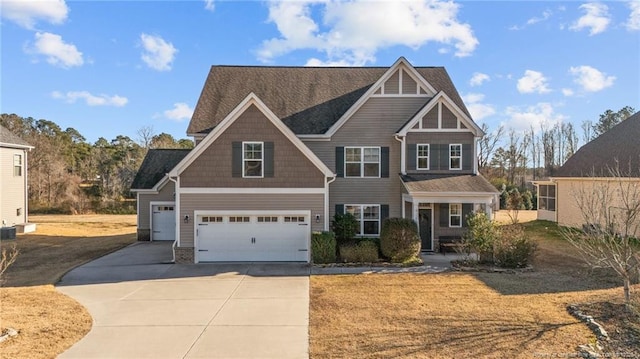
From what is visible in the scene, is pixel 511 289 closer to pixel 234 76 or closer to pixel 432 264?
pixel 432 264

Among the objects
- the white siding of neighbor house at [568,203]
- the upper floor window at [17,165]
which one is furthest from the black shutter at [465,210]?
the upper floor window at [17,165]

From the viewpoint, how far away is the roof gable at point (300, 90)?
64.6 feet

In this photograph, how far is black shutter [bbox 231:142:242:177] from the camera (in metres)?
15.9

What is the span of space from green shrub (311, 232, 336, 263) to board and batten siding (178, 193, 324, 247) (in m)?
1.20

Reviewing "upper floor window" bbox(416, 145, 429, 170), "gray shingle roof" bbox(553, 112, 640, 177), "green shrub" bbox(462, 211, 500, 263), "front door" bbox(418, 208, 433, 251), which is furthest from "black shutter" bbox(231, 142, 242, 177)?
"gray shingle roof" bbox(553, 112, 640, 177)

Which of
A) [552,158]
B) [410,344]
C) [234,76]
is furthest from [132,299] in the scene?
[552,158]

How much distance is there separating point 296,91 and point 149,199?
32.9 feet

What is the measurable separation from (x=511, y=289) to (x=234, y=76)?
17.4 meters

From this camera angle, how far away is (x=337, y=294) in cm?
1128

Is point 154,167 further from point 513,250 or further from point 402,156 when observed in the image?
point 513,250

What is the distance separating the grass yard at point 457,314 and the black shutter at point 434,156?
6284 mm

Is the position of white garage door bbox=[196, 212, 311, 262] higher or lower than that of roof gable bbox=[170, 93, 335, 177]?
lower

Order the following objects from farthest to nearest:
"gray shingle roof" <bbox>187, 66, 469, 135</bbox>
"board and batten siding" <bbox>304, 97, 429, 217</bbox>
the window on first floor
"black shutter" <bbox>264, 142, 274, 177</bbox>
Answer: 1. the window on first floor
2. "gray shingle roof" <bbox>187, 66, 469, 135</bbox>
3. "board and batten siding" <bbox>304, 97, 429, 217</bbox>
4. "black shutter" <bbox>264, 142, 274, 177</bbox>

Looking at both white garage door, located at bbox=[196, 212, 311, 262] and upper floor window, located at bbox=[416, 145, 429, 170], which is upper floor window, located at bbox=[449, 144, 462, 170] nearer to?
upper floor window, located at bbox=[416, 145, 429, 170]
